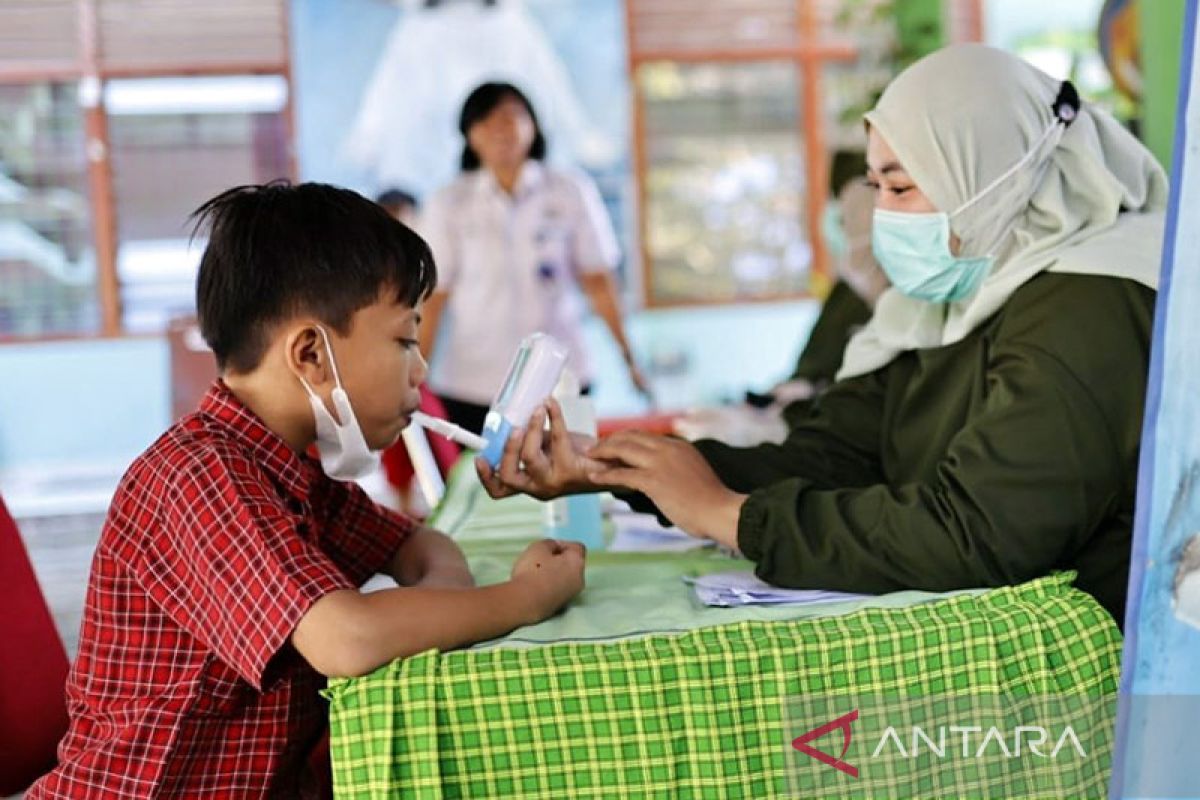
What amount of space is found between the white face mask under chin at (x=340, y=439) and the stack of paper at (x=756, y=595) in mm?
369

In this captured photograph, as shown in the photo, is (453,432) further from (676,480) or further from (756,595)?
(756,595)

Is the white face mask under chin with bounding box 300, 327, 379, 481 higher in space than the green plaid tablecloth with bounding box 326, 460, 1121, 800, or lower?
higher

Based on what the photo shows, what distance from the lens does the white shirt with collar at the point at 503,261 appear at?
448 cm

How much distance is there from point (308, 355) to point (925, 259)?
0.72 meters

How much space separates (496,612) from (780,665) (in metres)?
0.26

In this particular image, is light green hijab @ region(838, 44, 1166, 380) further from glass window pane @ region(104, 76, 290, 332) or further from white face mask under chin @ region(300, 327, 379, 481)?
glass window pane @ region(104, 76, 290, 332)

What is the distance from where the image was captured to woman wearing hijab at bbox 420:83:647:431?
443cm

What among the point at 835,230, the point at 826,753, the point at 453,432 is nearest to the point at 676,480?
the point at 453,432

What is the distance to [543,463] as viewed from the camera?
66.9 inches

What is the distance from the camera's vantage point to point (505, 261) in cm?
454

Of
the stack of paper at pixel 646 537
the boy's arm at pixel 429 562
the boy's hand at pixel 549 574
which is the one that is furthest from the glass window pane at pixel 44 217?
the boy's hand at pixel 549 574

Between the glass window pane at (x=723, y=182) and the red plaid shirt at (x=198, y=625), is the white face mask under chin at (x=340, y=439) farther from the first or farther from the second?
the glass window pane at (x=723, y=182)

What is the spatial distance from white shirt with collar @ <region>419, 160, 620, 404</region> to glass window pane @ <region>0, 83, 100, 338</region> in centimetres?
379

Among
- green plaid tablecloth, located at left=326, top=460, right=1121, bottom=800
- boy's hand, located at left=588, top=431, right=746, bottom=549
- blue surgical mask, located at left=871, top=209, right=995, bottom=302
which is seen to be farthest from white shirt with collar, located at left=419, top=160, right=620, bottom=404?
green plaid tablecloth, located at left=326, top=460, right=1121, bottom=800
